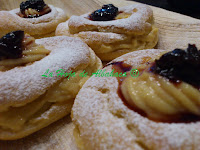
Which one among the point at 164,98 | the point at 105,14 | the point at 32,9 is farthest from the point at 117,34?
the point at 32,9

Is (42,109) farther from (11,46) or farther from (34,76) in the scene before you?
(11,46)

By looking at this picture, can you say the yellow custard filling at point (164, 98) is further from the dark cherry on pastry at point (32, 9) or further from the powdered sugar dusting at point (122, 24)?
the dark cherry on pastry at point (32, 9)

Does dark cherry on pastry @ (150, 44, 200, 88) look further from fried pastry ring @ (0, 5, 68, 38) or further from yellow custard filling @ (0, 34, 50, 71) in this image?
fried pastry ring @ (0, 5, 68, 38)

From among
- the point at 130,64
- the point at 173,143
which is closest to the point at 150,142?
the point at 173,143

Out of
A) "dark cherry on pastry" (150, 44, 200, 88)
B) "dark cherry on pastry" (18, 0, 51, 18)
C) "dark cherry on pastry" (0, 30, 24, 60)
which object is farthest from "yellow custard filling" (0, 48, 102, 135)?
"dark cherry on pastry" (18, 0, 51, 18)

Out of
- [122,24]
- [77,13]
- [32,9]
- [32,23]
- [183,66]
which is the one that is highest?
[183,66]

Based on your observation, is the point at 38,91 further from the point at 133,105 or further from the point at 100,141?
the point at 133,105
